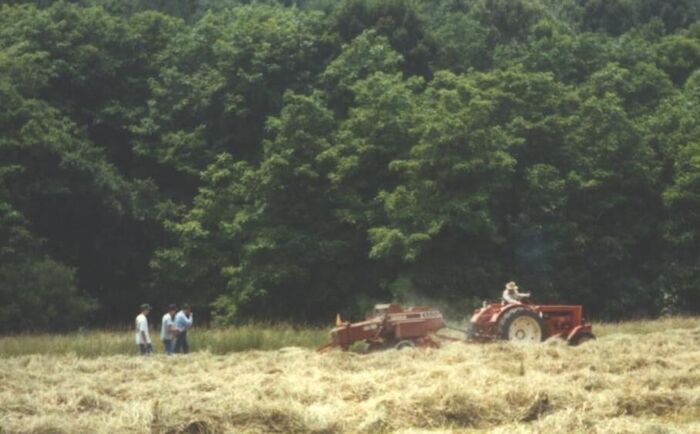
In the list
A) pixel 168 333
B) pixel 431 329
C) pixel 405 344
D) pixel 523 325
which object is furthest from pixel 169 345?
pixel 523 325

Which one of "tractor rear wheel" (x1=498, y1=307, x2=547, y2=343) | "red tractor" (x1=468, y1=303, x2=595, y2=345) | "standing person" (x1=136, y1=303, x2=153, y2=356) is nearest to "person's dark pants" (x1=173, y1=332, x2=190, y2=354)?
"standing person" (x1=136, y1=303, x2=153, y2=356)

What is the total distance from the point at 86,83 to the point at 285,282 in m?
13.7

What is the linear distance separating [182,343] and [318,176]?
52.9ft

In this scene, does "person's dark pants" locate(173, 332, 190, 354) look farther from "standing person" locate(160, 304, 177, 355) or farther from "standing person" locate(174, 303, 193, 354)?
"standing person" locate(160, 304, 177, 355)

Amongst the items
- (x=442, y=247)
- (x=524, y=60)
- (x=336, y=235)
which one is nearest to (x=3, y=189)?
(x=336, y=235)

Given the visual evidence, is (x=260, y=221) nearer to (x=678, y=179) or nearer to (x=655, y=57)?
(x=678, y=179)

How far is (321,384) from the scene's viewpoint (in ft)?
48.8

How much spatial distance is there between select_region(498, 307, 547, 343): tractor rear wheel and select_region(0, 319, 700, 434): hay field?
6.73 feet

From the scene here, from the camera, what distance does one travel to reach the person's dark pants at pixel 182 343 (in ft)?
75.3

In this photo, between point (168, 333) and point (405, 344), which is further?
point (168, 333)

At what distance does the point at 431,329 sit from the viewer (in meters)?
21.5

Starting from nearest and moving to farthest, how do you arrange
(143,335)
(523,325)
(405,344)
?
(405,344)
(523,325)
(143,335)

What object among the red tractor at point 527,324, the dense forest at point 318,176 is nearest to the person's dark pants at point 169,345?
the red tractor at point 527,324

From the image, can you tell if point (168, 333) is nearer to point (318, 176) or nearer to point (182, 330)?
point (182, 330)
